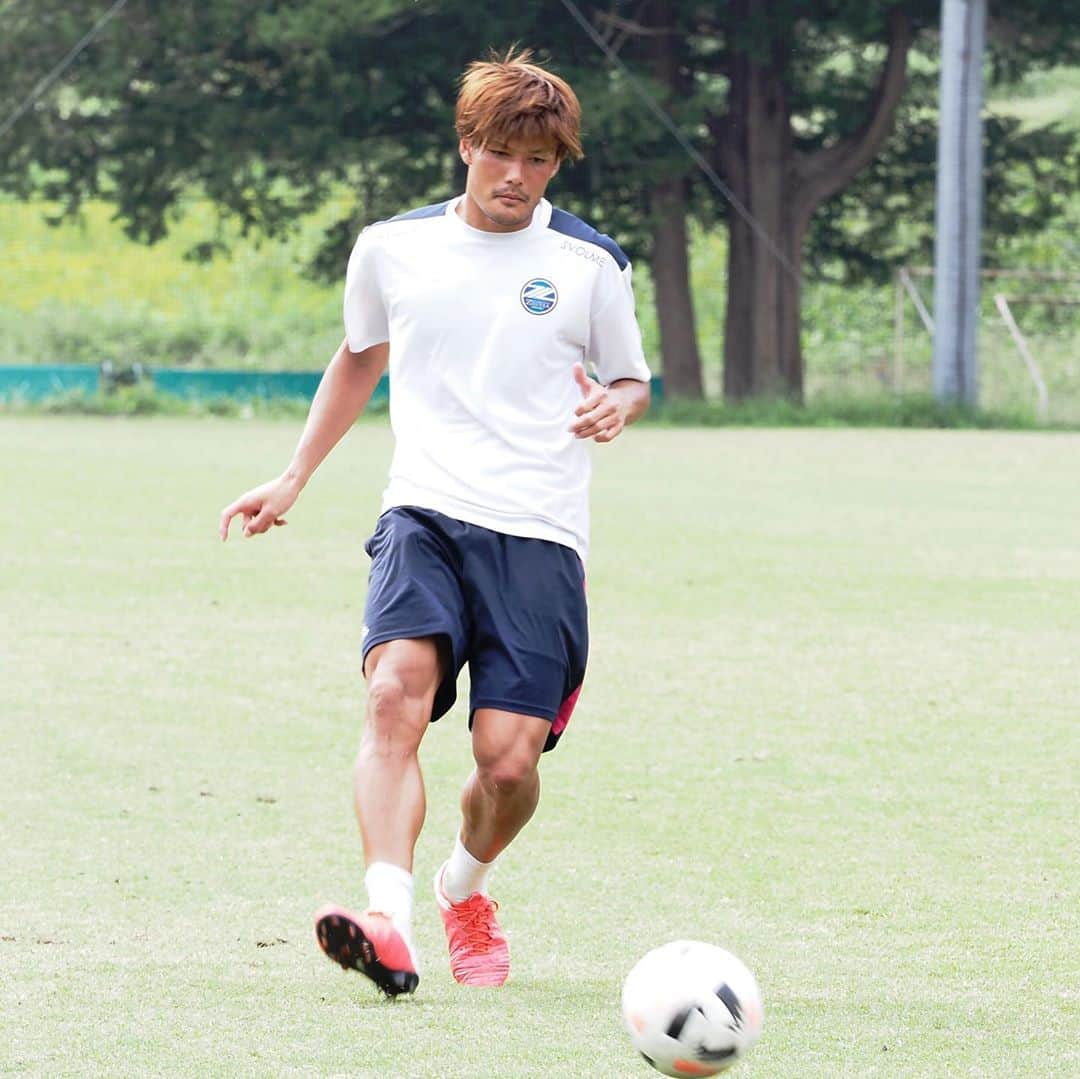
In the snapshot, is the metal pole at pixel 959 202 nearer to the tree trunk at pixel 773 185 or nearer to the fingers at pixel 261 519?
the tree trunk at pixel 773 185

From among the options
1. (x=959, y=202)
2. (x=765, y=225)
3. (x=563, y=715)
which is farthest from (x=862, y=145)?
(x=563, y=715)

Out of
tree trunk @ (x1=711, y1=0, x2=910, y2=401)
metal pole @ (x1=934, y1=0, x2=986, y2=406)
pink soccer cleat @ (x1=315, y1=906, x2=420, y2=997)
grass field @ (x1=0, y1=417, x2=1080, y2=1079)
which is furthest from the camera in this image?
tree trunk @ (x1=711, y1=0, x2=910, y2=401)

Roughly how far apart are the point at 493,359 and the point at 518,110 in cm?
54

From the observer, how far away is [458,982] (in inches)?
198

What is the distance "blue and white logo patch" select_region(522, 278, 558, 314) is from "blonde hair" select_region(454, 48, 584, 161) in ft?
0.93

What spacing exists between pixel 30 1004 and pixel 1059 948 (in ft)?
7.51

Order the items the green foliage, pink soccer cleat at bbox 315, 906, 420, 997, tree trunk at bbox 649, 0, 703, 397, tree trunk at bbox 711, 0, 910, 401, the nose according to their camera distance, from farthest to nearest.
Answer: tree trunk at bbox 649, 0, 703, 397, tree trunk at bbox 711, 0, 910, 401, the green foliage, the nose, pink soccer cleat at bbox 315, 906, 420, 997

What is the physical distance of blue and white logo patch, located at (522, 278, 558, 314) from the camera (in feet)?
16.8

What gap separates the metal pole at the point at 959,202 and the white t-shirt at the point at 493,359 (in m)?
26.6

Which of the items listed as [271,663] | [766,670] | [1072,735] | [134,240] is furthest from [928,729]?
[134,240]

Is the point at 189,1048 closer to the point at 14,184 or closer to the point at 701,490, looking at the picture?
the point at 701,490

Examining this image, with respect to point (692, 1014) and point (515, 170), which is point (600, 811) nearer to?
point (515, 170)

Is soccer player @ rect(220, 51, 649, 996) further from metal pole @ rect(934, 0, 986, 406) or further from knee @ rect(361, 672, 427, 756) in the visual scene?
metal pole @ rect(934, 0, 986, 406)

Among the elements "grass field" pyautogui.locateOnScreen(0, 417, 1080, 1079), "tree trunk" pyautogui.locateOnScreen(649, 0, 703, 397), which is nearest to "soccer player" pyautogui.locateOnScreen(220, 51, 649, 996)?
"grass field" pyautogui.locateOnScreen(0, 417, 1080, 1079)
